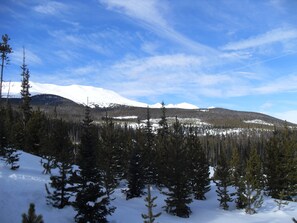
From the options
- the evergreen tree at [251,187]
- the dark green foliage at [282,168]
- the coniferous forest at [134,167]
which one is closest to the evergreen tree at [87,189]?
the coniferous forest at [134,167]

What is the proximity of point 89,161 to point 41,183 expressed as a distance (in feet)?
20.2

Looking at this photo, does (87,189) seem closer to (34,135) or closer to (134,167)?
(134,167)

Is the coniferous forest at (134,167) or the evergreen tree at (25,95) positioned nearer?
the coniferous forest at (134,167)

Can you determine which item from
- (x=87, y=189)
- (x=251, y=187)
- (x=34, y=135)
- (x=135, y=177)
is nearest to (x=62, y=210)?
(x=87, y=189)

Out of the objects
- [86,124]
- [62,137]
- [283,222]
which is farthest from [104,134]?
[283,222]

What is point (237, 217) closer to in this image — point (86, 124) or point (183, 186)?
point (183, 186)

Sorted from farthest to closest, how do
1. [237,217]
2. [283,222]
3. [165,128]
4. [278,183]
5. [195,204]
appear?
[165,128] → [278,183] → [195,204] → [237,217] → [283,222]

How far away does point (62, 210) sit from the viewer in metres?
22.9

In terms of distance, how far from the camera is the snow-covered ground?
21.5m

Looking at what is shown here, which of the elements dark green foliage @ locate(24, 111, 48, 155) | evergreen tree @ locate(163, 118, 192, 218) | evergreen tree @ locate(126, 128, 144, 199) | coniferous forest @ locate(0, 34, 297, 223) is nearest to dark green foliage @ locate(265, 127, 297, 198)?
coniferous forest @ locate(0, 34, 297, 223)

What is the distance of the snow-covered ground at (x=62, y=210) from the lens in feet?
70.5

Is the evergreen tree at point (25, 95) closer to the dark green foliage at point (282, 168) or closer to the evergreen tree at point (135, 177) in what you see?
the evergreen tree at point (135, 177)

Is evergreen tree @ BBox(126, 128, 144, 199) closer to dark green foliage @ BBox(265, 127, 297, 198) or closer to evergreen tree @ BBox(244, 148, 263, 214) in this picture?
evergreen tree @ BBox(244, 148, 263, 214)

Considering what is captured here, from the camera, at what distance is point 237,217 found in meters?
31.7
